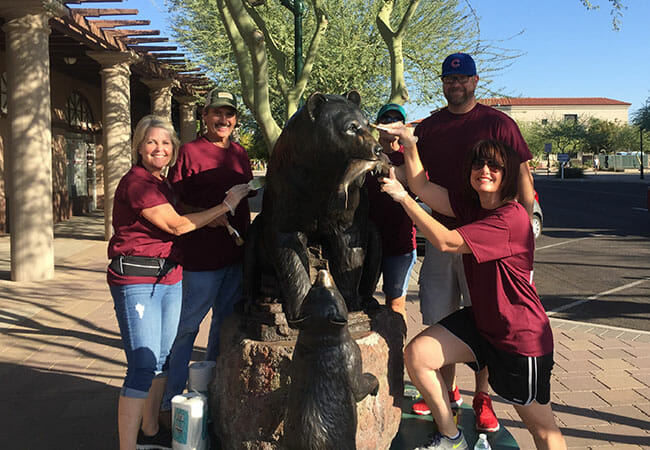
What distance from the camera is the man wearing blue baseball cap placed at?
3.14 m

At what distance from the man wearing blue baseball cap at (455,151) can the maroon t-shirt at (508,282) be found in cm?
50

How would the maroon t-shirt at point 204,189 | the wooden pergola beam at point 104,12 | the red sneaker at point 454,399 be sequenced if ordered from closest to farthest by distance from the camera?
the maroon t-shirt at point 204,189 < the red sneaker at point 454,399 < the wooden pergola beam at point 104,12

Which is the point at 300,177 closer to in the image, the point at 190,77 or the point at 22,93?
the point at 22,93

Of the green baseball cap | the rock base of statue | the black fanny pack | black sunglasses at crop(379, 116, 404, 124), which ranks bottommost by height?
the rock base of statue

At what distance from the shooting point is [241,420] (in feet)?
9.02

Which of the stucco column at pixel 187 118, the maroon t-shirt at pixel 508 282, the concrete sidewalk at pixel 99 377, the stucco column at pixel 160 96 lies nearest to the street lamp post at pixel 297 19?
the concrete sidewalk at pixel 99 377

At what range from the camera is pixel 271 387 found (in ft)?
8.79

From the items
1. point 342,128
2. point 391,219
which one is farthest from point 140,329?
point 391,219

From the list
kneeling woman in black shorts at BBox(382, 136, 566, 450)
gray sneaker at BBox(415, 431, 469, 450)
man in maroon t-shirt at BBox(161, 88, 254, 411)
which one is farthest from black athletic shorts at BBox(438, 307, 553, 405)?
man in maroon t-shirt at BBox(161, 88, 254, 411)

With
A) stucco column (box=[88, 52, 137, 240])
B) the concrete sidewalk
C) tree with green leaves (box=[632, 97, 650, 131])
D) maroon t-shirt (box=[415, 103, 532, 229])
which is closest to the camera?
maroon t-shirt (box=[415, 103, 532, 229])

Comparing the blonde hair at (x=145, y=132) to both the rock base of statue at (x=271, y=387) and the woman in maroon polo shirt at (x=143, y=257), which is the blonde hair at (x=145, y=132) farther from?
the rock base of statue at (x=271, y=387)

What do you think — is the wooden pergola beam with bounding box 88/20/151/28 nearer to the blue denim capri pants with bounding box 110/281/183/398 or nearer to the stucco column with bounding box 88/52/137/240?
the stucco column with bounding box 88/52/137/240

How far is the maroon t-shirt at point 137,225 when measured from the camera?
279 centimetres

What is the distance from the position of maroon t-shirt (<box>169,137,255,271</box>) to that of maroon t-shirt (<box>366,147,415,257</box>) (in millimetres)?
856
